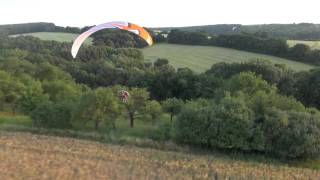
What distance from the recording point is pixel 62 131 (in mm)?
48531

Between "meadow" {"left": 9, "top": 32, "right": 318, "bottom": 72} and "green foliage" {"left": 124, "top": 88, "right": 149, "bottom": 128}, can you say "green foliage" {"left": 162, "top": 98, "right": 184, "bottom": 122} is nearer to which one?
"green foliage" {"left": 124, "top": 88, "right": 149, "bottom": 128}

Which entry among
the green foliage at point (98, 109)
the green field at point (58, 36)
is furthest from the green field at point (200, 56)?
the green foliage at point (98, 109)

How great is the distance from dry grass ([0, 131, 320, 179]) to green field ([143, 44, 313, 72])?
53295mm

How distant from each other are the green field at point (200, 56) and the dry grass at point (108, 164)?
175ft

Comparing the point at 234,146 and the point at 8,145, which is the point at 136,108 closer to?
the point at 234,146

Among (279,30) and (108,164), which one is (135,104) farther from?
(279,30)

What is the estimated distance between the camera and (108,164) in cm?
3266

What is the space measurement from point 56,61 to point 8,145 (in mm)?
61760

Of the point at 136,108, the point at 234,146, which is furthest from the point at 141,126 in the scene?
the point at 234,146

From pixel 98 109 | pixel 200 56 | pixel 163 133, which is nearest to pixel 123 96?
pixel 98 109

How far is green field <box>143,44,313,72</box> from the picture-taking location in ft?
309

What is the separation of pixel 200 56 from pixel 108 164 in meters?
69.8

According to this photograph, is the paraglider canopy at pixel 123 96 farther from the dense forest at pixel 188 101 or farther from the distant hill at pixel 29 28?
the distant hill at pixel 29 28

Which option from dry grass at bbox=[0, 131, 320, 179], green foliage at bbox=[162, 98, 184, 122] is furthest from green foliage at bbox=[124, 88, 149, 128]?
dry grass at bbox=[0, 131, 320, 179]
